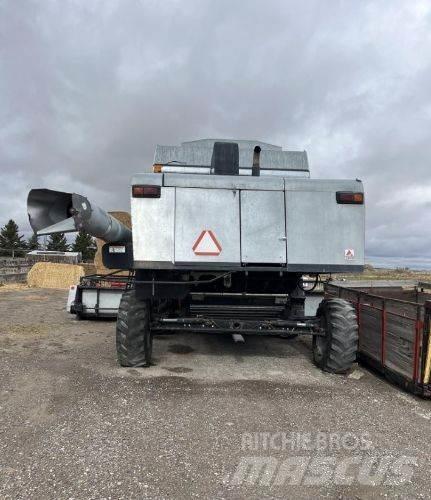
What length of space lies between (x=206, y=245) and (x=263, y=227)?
0.79 m

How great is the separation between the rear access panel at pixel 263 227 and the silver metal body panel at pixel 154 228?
96 cm

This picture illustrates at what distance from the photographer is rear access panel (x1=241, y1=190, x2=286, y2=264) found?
5426 millimetres

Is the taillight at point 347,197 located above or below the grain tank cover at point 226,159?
below

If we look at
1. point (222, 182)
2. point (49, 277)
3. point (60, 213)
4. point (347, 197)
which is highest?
point (222, 182)

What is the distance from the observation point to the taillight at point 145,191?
17.5 ft

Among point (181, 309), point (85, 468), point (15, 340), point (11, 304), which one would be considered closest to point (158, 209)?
point (181, 309)

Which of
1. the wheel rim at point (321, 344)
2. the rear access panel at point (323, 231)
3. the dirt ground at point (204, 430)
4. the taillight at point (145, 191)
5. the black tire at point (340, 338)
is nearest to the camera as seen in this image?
the dirt ground at point (204, 430)

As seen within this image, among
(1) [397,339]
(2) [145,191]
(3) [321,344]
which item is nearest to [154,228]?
(2) [145,191]

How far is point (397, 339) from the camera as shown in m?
5.63

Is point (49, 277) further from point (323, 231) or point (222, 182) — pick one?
point (323, 231)

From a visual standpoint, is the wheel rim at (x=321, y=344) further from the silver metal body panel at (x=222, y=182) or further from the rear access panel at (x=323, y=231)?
the silver metal body panel at (x=222, y=182)
